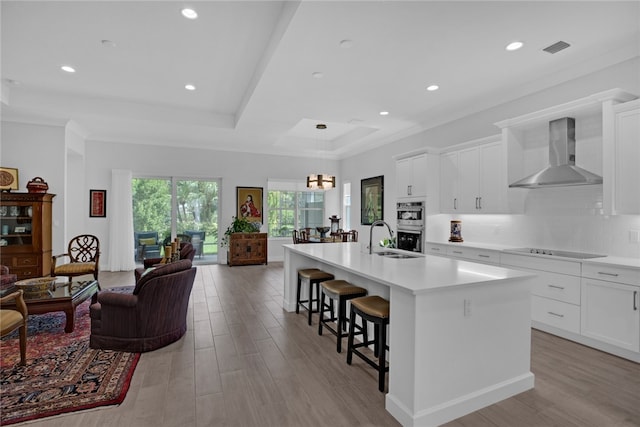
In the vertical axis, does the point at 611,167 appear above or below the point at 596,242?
above

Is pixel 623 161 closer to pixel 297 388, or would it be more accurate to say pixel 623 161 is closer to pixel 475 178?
pixel 475 178

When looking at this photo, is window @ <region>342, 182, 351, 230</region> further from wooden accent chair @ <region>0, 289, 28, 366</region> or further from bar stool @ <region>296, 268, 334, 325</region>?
wooden accent chair @ <region>0, 289, 28, 366</region>

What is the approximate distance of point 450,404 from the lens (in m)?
2.12

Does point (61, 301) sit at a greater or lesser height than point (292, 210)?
lesser

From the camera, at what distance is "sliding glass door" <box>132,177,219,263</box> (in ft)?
24.8

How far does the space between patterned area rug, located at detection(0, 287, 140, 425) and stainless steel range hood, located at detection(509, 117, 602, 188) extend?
4542 mm

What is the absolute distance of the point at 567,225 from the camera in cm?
387

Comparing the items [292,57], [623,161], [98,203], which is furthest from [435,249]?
[98,203]

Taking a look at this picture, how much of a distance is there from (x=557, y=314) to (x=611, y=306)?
0.51m

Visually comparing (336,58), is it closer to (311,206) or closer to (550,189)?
(550,189)

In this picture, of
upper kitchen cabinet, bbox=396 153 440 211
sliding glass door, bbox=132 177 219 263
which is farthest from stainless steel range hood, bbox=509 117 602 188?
sliding glass door, bbox=132 177 219 263

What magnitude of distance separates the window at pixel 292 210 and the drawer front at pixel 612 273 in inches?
269

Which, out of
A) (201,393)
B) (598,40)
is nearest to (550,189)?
(598,40)

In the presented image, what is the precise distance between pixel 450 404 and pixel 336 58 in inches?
129
